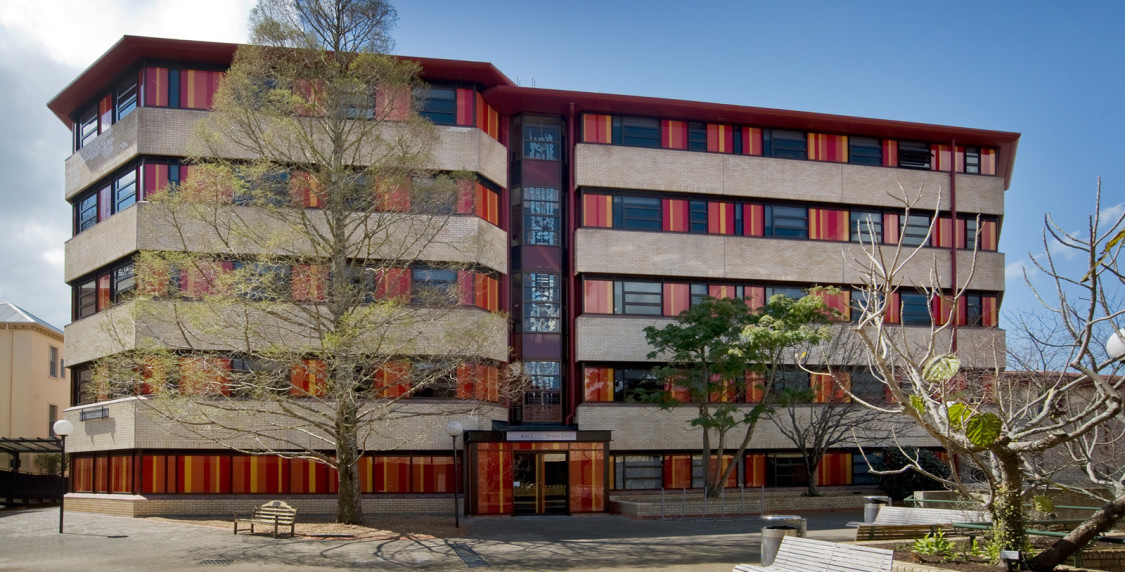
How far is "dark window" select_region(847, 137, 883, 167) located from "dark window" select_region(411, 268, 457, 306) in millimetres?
16733

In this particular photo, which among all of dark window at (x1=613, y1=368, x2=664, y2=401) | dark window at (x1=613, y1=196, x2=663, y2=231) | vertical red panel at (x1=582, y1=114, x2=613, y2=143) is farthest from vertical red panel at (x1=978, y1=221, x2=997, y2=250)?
vertical red panel at (x1=582, y1=114, x2=613, y2=143)

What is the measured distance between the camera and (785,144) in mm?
37688

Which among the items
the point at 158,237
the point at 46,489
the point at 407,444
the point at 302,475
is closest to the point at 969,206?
the point at 407,444

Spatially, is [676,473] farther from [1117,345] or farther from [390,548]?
[1117,345]

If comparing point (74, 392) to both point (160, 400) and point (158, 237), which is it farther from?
point (160, 400)

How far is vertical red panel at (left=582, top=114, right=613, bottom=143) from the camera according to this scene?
35.4m

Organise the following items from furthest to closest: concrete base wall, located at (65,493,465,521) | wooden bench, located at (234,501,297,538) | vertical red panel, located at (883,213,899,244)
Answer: vertical red panel, located at (883,213,899,244) → concrete base wall, located at (65,493,465,521) → wooden bench, located at (234,501,297,538)

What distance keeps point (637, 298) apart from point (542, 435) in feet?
22.8

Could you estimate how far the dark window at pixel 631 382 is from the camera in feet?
114

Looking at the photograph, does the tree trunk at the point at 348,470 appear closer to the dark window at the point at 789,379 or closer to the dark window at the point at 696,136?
the dark window at the point at 789,379

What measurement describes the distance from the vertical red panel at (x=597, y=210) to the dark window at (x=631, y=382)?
5.23 metres

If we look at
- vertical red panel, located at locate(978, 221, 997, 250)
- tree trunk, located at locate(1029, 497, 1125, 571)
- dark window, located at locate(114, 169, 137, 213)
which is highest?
dark window, located at locate(114, 169, 137, 213)

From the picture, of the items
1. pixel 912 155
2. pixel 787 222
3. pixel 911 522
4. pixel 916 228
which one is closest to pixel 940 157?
pixel 912 155

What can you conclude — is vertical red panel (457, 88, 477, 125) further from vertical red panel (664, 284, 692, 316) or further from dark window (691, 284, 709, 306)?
dark window (691, 284, 709, 306)
